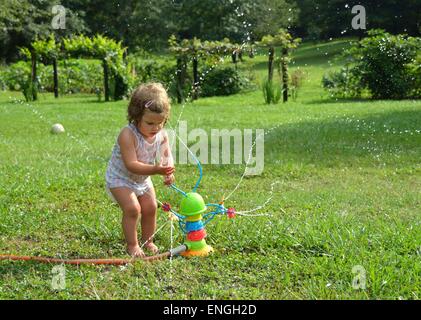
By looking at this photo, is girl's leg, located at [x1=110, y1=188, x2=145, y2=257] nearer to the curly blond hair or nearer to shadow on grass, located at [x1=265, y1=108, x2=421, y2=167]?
the curly blond hair

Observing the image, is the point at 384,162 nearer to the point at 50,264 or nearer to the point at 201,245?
the point at 201,245

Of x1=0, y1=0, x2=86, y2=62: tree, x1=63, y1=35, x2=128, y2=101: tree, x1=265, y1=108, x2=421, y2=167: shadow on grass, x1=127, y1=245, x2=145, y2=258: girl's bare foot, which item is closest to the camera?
x1=127, y1=245, x2=145, y2=258: girl's bare foot

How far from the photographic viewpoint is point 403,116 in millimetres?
9742

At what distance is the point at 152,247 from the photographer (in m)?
3.56

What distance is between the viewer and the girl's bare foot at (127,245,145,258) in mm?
3389

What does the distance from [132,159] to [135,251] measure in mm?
497

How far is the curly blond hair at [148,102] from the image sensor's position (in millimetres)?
3404
